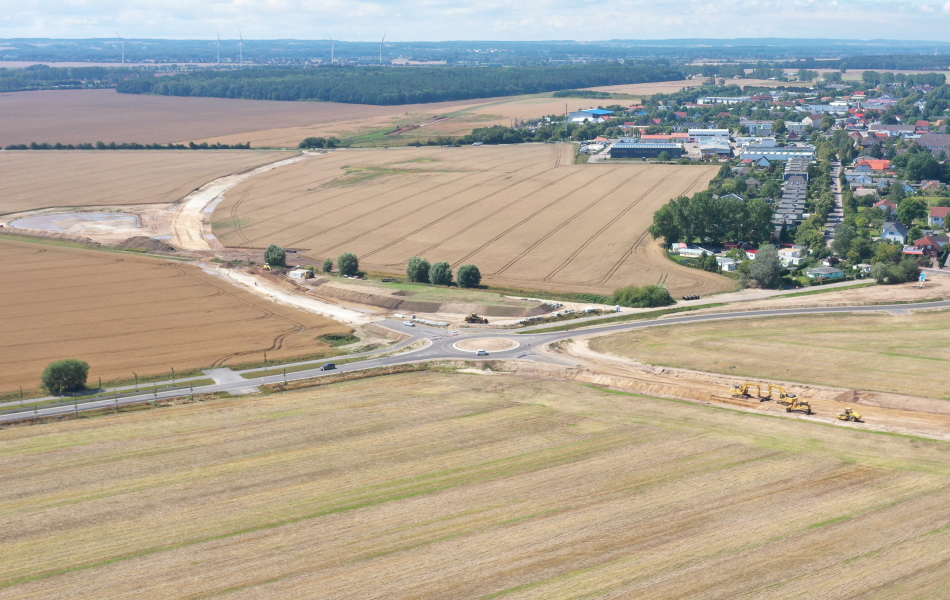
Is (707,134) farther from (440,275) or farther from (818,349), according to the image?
(818,349)

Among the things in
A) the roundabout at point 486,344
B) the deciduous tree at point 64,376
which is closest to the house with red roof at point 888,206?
the roundabout at point 486,344

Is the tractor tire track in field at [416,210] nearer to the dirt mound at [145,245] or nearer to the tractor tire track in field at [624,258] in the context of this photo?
the dirt mound at [145,245]

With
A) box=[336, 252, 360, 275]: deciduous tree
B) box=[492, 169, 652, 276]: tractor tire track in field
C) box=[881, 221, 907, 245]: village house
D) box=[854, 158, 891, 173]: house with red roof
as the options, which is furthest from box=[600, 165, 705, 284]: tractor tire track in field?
box=[854, 158, 891, 173]: house with red roof

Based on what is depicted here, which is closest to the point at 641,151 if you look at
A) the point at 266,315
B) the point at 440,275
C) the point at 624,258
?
the point at 624,258

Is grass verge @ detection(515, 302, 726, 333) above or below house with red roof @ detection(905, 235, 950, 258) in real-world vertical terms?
below

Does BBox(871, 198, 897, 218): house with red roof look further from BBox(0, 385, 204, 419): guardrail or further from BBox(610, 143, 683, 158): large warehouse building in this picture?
BBox(0, 385, 204, 419): guardrail

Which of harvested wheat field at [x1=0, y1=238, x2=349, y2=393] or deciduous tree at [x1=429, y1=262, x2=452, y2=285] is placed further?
deciduous tree at [x1=429, y1=262, x2=452, y2=285]

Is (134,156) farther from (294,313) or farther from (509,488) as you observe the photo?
(509,488)
